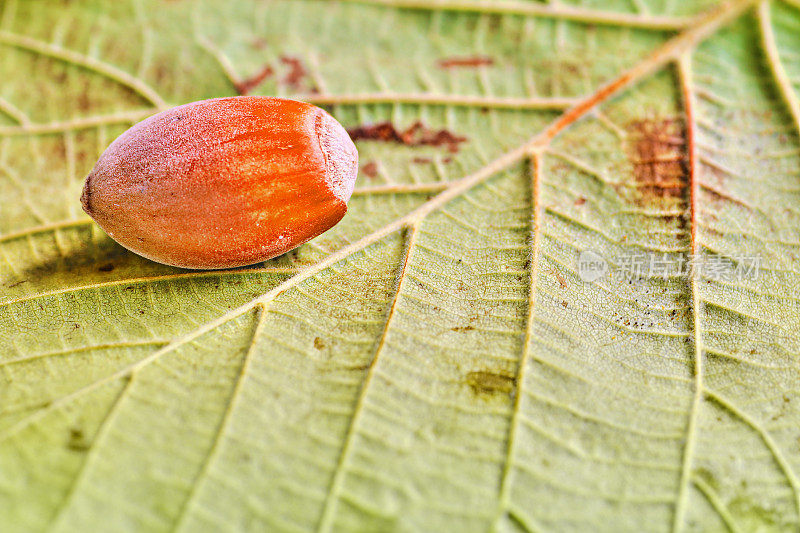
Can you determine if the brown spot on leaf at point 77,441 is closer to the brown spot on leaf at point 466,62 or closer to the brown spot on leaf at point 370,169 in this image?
the brown spot on leaf at point 370,169

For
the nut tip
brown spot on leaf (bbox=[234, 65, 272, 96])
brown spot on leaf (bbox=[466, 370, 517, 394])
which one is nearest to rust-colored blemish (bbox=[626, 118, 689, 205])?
brown spot on leaf (bbox=[466, 370, 517, 394])

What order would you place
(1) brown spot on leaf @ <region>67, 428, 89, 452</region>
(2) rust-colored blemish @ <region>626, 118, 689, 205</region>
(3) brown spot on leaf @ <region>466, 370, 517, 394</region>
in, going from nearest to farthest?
(1) brown spot on leaf @ <region>67, 428, 89, 452</region> → (3) brown spot on leaf @ <region>466, 370, 517, 394</region> → (2) rust-colored blemish @ <region>626, 118, 689, 205</region>

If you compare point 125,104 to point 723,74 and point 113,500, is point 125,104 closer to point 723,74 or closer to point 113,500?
point 113,500

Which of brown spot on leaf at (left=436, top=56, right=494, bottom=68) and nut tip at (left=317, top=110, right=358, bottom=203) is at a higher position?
brown spot on leaf at (left=436, top=56, right=494, bottom=68)

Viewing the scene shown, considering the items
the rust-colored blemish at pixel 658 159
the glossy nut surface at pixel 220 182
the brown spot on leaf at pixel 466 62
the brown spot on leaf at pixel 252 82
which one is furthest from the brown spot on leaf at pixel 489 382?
the brown spot on leaf at pixel 252 82

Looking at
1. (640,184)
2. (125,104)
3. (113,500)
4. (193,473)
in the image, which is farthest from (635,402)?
(125,104)

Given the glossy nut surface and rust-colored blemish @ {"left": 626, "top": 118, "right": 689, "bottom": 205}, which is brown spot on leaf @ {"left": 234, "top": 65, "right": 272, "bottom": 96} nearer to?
the glossy nut surface
